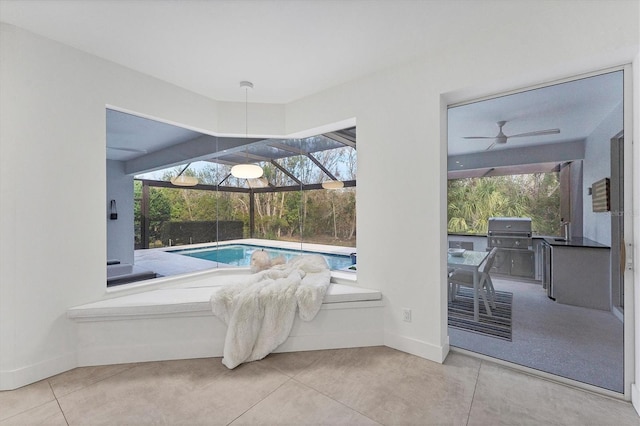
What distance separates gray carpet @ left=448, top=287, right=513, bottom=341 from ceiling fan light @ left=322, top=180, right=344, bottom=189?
159cm

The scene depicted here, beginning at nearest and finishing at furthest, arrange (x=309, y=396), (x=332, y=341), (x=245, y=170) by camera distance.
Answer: (x=309, y=396)
(x=332, y=341)
(x=245, y=170)

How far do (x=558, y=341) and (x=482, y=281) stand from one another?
0.67m

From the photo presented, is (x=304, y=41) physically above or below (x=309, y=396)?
above

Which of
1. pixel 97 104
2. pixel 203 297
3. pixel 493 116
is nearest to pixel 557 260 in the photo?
pixel 493 116

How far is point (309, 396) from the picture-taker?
6.32 ft

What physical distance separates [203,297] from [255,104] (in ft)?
7.39

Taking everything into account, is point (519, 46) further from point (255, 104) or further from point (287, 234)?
point (287, 234)

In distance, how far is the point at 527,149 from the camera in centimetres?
219

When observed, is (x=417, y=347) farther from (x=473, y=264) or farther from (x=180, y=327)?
(x=180, y=327)

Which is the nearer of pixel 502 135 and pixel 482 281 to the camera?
pixel 502 135

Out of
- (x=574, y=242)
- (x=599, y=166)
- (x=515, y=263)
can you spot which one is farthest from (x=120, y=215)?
(x=599, y=166)

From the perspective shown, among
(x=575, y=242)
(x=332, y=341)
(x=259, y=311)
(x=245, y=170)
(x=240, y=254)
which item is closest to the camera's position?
(x=575, y=242)

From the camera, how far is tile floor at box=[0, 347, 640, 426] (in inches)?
67.1

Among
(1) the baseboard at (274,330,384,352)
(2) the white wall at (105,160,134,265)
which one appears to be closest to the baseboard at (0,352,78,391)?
(2) the white wall at (105,160,134,265)
